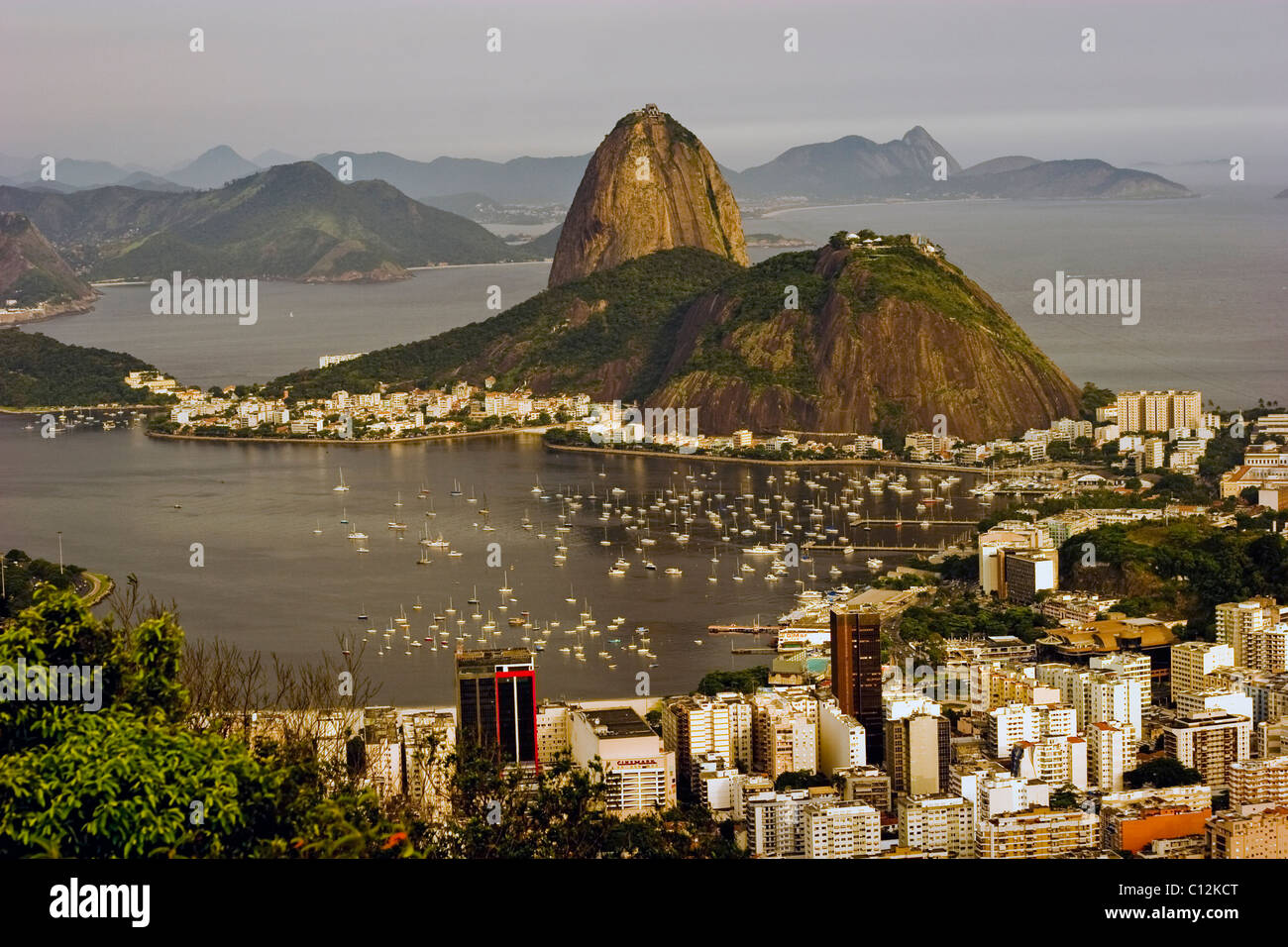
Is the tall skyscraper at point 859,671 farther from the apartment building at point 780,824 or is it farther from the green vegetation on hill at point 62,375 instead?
the green vegetation on hill at point 62,375

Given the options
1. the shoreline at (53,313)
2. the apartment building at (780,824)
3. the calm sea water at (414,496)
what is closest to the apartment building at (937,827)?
the apartment building at (780,824)

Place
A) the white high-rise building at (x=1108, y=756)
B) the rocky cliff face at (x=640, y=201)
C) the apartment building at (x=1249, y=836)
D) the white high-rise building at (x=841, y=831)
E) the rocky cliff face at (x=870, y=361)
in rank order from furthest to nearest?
1. the rocky cliff face at (x=640, y=201)
2. the rocky cliff face at (x=870, y=361)
3. the white high-rise building at (x=1108, y=756)
4. the white high-rise building at (x=841, y=831)
5. the apartment building at (x=1249, y=836)

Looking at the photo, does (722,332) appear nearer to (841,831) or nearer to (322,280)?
(841,831)

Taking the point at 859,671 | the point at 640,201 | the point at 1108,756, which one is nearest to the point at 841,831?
the point at 1108,756

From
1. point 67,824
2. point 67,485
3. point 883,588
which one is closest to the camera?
point 67,824

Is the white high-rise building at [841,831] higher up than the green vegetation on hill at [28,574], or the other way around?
the green vegetation on hill at [28,574]
